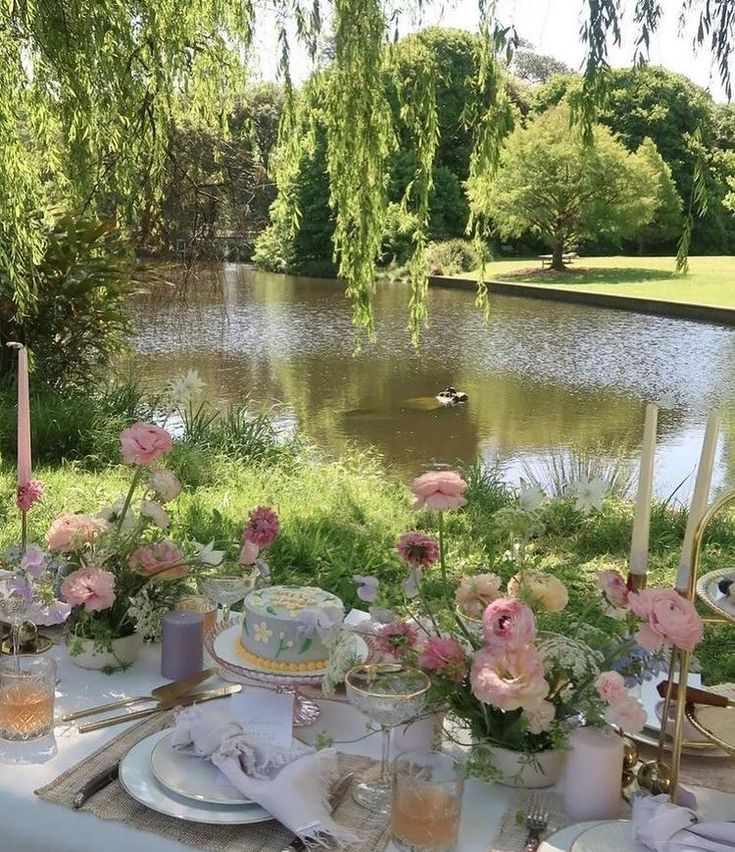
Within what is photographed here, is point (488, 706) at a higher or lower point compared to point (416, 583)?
lower

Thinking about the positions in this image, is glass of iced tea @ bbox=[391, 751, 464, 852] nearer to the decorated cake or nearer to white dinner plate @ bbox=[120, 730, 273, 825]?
white dinner plate @ bbox=[120, 730, 273, 825]

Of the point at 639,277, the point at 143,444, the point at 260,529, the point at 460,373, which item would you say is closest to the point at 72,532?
the point at 143,444

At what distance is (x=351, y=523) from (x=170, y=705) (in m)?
3.23

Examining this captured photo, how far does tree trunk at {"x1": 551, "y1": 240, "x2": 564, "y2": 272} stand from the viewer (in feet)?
83.6

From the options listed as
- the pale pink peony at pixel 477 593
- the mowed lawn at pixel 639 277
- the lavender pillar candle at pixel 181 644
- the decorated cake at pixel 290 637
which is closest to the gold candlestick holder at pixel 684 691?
the pale pink peony at pixel 477 593

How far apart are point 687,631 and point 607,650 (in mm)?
207

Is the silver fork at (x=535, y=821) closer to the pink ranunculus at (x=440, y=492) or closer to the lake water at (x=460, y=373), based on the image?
the pink ranunculus at (x=440, y=492)

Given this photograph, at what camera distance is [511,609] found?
1.20 m

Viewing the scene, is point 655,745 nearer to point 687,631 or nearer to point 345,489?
point 687,631

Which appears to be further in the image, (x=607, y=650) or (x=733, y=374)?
(x=733, y=374)

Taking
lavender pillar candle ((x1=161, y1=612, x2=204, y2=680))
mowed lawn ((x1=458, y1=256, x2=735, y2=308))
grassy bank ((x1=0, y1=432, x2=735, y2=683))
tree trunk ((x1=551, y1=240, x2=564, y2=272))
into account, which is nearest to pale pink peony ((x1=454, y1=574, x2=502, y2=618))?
lavender pillar candle ((x1=161, y1=612, x2=204, y2=680))

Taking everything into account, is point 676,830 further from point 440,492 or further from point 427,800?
point 440,492

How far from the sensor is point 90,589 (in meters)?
1.62

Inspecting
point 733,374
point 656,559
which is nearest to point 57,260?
point 656,559
